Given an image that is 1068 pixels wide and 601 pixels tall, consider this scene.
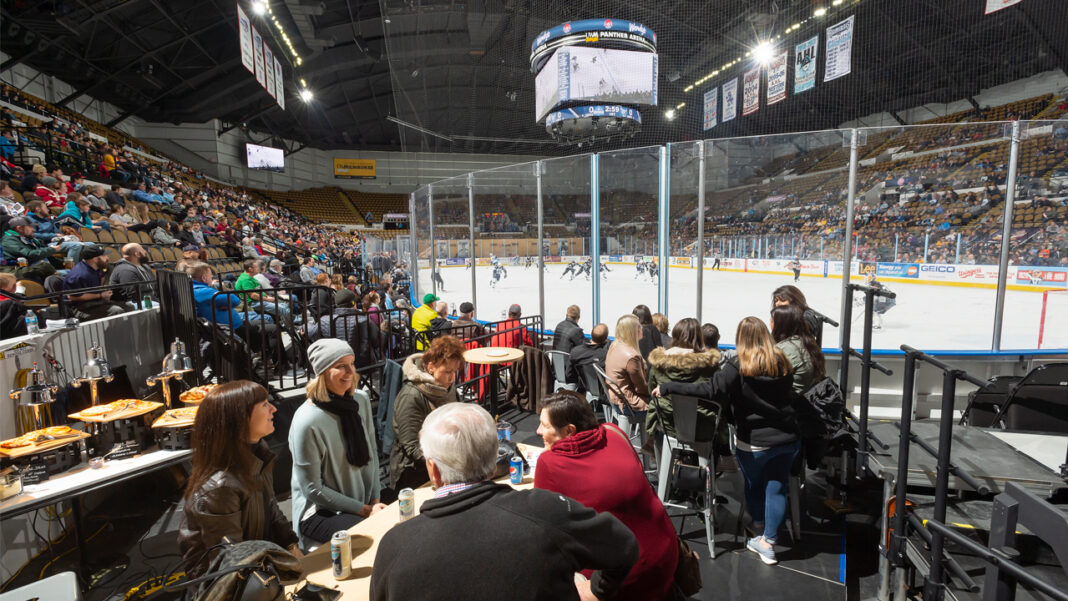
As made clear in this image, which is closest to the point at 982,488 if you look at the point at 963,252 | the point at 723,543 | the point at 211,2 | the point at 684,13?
the point at 723,543

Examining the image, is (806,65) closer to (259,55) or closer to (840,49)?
(840,49)

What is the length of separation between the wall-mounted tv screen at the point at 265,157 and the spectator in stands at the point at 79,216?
23.0 meters

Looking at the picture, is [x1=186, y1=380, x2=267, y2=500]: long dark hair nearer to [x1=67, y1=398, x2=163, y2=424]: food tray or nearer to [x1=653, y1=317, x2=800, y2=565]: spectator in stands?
[x1=67, y1=398, x2=163, y2=424]: food tray

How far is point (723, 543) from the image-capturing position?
327cm

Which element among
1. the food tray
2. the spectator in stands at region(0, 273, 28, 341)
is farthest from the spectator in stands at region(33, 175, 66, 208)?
the food tray

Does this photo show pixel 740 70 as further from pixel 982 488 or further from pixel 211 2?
pixel 211 2

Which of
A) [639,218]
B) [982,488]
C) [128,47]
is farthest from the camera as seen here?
[128,47]

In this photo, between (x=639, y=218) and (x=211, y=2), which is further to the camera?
(x=211, y=2)

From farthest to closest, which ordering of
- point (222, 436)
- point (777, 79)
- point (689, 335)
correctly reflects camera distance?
1. point (777, 79)
2. point (689, 335)
3. point (222, 436)

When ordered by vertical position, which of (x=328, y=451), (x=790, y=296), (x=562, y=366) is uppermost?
(x=790, y=296)

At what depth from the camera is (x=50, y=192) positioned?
30.0ft

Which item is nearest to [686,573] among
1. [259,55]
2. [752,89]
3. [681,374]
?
[681,374]

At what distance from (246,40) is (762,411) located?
540 inches

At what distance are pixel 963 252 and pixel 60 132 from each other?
19.7 m
